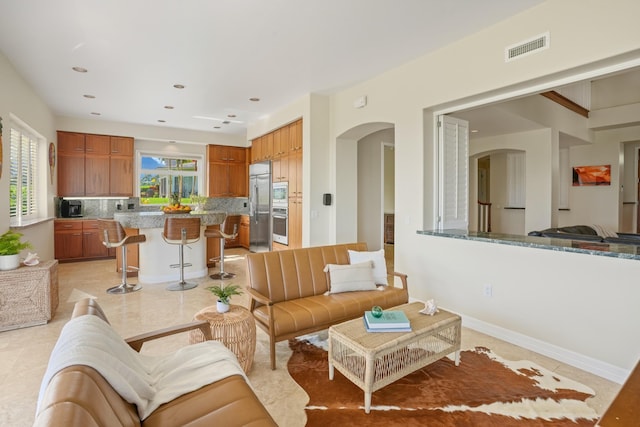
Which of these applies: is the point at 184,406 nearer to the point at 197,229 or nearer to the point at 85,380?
the point at 85,380

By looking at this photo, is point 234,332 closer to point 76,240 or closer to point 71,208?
point 76,240

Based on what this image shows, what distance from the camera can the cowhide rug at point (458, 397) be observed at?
6.45ft

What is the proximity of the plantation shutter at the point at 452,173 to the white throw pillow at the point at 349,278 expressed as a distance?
1260 mm

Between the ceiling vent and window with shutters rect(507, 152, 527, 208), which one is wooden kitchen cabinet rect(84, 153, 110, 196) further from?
window with shutters rect(507, 152, 527, 208)

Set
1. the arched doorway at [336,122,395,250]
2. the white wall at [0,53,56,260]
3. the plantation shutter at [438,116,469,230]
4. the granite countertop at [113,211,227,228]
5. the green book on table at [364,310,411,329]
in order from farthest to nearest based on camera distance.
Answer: the arched doorway at [336,122,395,250]
the granite countertop at [113,211,227,228]
the plantation shutter at [438,116,469,230]
the white wall at [0,53,56,260]
the green book on table at [364,310,411,329]

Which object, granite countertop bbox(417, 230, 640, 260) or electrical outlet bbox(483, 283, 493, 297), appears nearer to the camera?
granite countertop bbox(417, 230, 640, 260)

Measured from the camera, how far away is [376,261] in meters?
3.42

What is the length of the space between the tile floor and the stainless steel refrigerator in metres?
1.77

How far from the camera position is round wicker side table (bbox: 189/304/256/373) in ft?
7.63

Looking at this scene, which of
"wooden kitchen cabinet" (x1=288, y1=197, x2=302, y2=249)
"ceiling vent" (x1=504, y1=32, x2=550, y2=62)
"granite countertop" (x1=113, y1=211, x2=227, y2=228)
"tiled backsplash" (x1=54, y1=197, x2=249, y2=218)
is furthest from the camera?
"tiled backsplash" (x1=54, y1=197, x2=249, y2=218)

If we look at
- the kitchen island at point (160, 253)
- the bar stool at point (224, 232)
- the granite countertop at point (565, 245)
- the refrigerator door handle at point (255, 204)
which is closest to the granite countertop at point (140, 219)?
the kitchen island at point (160, 253)

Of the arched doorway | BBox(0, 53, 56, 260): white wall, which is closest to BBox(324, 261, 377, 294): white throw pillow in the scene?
the arched doorway

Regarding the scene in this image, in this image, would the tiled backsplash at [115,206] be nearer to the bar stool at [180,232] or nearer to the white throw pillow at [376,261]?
the bar stool at [180,232]

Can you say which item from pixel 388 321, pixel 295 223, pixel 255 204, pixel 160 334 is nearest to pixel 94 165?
pixel 255 204
